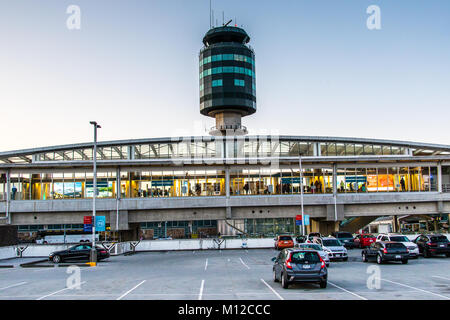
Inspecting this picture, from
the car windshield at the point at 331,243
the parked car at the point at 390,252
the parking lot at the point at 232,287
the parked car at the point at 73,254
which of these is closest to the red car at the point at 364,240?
the car windshield at the point at 331,243

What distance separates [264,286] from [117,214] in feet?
128

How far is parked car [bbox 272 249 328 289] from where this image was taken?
17.3 metres

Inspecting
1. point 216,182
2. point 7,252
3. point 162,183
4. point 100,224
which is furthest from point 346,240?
point 7,252

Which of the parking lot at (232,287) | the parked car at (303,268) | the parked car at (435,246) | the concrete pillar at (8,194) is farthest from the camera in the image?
the concrete pillar at (8,194)

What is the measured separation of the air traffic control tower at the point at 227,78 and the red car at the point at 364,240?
47972 millimetres

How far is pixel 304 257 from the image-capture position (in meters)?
17.8

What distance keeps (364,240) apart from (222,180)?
19.3 metres

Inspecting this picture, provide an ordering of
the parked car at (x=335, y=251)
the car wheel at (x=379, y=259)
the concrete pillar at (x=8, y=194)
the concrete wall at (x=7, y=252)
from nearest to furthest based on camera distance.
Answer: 1. the car wheel at (x=379, y=259)
2. the parked car at (x=335, y=251)
3. the concrete wall at (x=7, y=252)
4. the concrete pillar at (x=8, y=194)

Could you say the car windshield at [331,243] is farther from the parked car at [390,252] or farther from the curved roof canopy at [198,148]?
the curved roof canopy at [198,148]

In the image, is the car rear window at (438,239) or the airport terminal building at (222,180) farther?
the airport terminal building at (222,180)

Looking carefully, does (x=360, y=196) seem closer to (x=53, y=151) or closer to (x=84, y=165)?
(x=84, y=165)

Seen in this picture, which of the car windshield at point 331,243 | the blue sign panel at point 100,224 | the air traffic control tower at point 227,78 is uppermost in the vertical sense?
Result: the air traffic control tower at point 227,78

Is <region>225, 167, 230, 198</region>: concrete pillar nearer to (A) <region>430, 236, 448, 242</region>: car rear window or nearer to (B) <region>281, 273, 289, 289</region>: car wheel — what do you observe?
(A) <region>430, 236, 448, 242</region>: car rear window

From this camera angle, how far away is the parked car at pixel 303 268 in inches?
682
